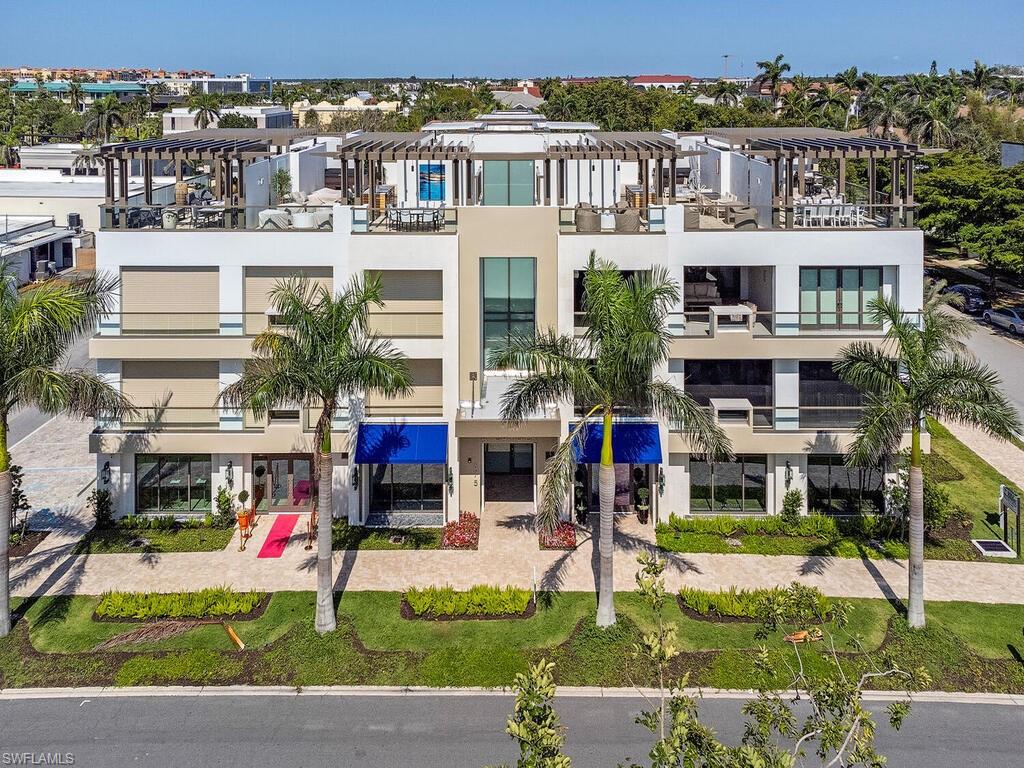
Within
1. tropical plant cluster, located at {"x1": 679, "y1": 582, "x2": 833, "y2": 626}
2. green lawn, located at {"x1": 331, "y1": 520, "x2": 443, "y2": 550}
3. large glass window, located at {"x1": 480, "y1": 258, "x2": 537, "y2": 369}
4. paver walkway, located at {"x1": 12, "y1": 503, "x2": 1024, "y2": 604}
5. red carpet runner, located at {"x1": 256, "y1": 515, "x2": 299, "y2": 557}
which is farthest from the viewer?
large glass window, located at {"x1": 480, "y1": 258, "x2": 537, "y2": 369}

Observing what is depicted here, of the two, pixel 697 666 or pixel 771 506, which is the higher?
pixel 771 506

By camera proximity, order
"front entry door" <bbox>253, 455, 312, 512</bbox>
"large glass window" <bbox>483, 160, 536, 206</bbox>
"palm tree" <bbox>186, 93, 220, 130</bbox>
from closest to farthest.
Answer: "front entry door" <bbox>253, 455, 312, 512</bbox> < "large glass window" <bbox>483, 160, 536, 206</bbox> < "palm tree" <bbox>186, 93, 220, 130</bbox>

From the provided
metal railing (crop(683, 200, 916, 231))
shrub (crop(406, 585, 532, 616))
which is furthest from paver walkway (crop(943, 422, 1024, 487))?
shrub (crop(406, 585, 532, 616))

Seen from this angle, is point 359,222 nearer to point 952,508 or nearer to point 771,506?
point 771,506

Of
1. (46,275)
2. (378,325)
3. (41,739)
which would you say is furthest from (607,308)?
(46,275)

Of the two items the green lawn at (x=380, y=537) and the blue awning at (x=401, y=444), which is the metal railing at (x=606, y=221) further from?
the green lawn at (x=380, y=537)

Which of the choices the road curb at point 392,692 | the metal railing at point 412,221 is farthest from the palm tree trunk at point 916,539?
the metal railing at point 412,221
